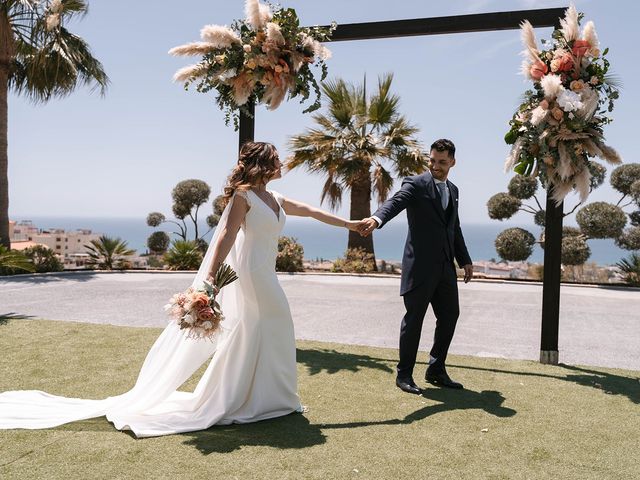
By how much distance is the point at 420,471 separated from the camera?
348cm

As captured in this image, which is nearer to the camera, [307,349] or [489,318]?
[307,349]

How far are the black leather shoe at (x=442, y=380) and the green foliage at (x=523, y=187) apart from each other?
52.6ft

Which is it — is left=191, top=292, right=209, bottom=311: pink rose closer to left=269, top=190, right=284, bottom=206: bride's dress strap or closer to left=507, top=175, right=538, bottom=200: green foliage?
left=269, top=190, right=284, bottom=206: bride's dress strap

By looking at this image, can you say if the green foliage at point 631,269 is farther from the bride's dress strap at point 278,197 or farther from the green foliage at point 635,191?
the bride's dress strap at point 278,197

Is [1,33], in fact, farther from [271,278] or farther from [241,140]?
[271,278]

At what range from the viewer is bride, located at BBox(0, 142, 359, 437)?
14.1ft

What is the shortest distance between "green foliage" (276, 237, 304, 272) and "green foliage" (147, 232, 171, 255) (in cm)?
959

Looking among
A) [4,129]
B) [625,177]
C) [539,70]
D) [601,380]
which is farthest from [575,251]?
[4,129]

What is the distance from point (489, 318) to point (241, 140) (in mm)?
5759

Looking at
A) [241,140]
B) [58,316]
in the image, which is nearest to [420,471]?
[241,140]

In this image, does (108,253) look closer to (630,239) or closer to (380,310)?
(380,310)

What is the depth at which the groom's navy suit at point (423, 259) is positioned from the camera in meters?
5.23

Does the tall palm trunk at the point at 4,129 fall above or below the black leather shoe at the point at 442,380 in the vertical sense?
above

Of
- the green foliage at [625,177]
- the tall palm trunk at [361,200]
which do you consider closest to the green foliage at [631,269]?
the green foliage at [625,177]
